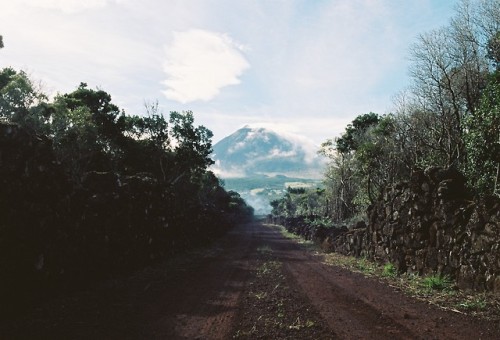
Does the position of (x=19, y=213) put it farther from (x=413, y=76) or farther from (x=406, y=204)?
(x=413, y=76)

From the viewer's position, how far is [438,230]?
13.2m

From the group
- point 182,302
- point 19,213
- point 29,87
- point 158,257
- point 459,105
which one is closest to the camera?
point 19,213

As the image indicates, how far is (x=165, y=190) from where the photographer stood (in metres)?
21.6

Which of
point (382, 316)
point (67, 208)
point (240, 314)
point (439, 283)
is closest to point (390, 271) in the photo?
point (439, 283)

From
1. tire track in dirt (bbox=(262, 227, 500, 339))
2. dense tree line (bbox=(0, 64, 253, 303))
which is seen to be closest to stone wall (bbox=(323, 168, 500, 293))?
tire track in dirt (bbox=(262, 227, 500, 339))

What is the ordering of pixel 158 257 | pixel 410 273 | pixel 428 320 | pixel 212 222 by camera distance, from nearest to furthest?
1. pixel 428 320
2. pixel 410 273
3. pixel 158 257
4. pixel 212 222

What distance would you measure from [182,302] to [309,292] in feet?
12.8

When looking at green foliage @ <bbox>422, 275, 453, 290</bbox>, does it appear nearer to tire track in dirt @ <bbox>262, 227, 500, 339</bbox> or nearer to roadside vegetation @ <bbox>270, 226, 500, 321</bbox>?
roadside vegetation @ <bbox>270, 226, 500, 321</bbox>

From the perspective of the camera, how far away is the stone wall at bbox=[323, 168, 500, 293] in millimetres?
10383

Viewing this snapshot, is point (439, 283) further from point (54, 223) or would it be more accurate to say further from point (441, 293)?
point (54, 223)

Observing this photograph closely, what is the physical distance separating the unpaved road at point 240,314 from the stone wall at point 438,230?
90.7 inches

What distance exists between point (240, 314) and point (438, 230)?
29.0ft

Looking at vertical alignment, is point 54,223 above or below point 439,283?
above

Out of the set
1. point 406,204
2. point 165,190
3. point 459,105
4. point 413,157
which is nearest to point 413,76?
point 459,105
